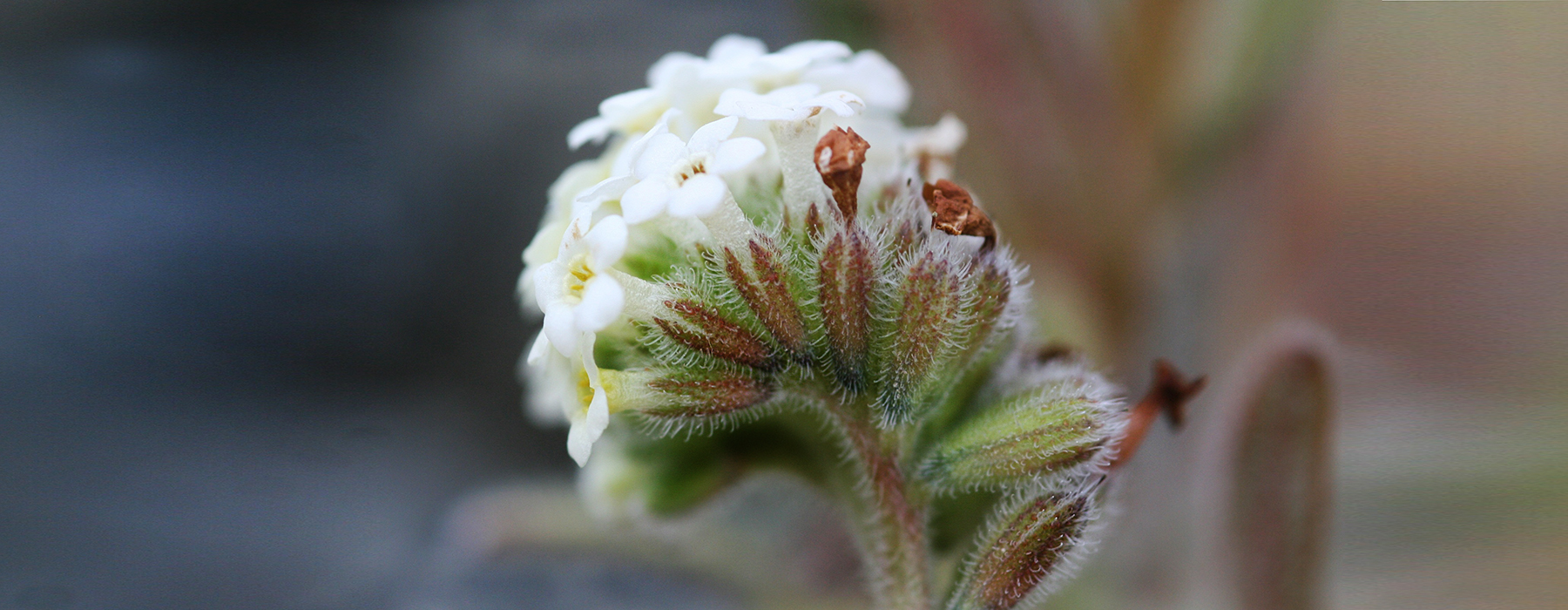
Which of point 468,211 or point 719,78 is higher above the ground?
point 468,211

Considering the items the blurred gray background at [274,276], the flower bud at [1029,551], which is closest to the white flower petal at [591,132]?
the flower bud at [1029,551]

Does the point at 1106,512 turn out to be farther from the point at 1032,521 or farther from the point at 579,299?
the point at 579,299

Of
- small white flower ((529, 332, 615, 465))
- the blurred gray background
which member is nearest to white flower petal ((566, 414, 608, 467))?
small white flower ((529, 332, 615, 465))

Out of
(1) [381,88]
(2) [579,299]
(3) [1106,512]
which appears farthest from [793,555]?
(1) [381,88]

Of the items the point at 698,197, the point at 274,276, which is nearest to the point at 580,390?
the point at 698,197

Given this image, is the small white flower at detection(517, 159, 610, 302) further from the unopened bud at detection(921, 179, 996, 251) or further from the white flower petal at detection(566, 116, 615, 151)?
the unopened bud at detection(921, 179, 996, 251)

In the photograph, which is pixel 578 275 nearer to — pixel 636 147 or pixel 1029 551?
pixel 636 147

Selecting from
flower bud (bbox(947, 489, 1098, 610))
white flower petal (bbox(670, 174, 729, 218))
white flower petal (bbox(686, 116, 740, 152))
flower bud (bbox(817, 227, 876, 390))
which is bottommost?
flower bud (bbox(947, 489, 1098, 610))

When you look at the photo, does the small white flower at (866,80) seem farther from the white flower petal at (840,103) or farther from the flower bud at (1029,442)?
the flower bud at (1029,442)
